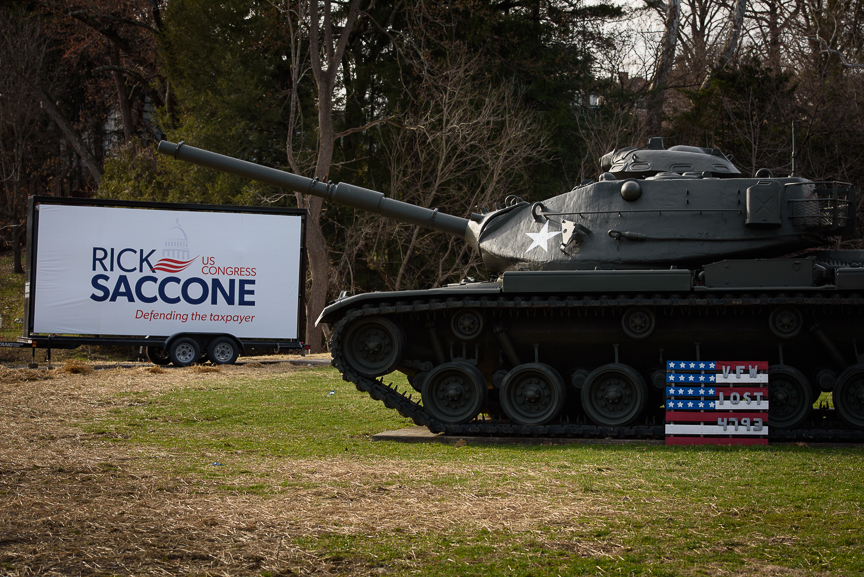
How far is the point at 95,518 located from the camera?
551 centimetres

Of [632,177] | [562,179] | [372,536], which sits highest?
[562,179]

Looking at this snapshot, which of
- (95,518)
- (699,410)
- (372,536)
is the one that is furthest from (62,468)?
(699,410)

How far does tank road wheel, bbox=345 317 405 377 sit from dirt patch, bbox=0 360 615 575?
2136 millimetres

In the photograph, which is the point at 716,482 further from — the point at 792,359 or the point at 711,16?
the point at 711,16

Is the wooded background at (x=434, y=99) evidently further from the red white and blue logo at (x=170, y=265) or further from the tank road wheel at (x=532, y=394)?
the tank road wheel at (x=532, y=394)

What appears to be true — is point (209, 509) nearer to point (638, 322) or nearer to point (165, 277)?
point (638, 322)

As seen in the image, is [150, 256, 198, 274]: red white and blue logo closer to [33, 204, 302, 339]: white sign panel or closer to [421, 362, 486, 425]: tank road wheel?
[33, 204, 302, 339]: white sign panel

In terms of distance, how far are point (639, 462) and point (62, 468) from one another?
537 cm

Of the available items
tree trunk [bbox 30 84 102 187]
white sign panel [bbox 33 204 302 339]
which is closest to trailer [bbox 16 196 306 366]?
white sign panel [bbox 33 204 302 339]

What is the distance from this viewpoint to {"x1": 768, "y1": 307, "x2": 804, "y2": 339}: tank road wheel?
30.9 feet

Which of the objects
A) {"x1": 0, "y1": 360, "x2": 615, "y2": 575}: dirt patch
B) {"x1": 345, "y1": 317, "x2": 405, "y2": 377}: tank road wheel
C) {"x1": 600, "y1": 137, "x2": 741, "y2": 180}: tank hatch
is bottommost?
{"x1": 0, "y1": 360, "x2": 615, "y2": 575}: dirt patch

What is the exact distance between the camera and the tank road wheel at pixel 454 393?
9.99 metres

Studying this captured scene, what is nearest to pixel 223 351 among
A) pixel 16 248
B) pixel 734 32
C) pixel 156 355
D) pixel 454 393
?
pixel 156 355

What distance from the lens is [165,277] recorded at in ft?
63.7
